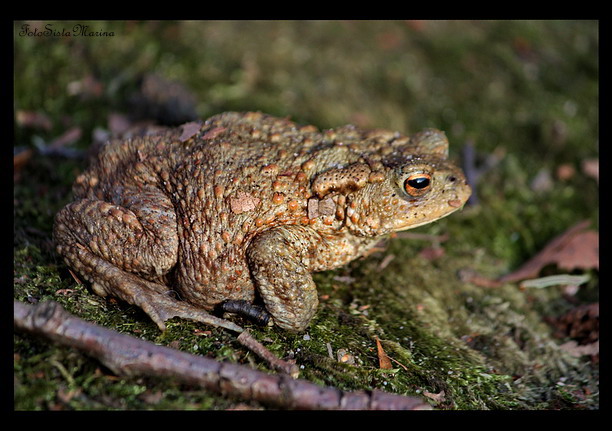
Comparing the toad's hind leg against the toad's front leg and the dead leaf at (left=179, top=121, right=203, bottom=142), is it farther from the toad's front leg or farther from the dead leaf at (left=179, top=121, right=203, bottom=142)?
the dead leaf at (left=179, top=121, right=203, bottom=142)

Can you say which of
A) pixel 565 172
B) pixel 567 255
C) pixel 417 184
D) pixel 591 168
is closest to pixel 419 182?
pixel 417 184

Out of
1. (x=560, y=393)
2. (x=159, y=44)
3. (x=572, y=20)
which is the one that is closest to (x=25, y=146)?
(x=159, y=44)

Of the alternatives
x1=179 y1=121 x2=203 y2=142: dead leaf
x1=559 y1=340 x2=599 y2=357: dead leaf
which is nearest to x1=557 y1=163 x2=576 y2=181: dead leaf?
x1=559 y1=340 x2=599 y2=357: dead leaf

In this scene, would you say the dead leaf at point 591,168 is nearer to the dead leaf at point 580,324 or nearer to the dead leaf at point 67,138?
the dead leaf at point 580,324

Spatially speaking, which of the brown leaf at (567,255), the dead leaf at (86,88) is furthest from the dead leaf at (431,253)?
the dead leaf at (86,88)

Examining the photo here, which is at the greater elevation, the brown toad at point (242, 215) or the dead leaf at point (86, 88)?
the dead leaf at point (86, 88)

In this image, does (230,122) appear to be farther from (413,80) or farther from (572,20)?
(572,20)
